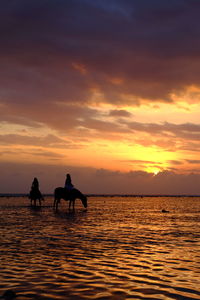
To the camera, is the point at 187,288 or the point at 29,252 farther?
the point at 29,252

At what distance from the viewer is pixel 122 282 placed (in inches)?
364

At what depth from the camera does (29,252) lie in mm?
13445

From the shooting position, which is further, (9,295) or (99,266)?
(99,266)

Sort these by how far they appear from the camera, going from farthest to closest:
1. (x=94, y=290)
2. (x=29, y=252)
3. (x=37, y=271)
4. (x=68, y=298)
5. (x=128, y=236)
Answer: (x=128, y=236) < (x=29, y=252) < (x=37, y=271) < (x=94, y=290) < (x=68, y=298)

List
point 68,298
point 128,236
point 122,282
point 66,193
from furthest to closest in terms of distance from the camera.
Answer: point 66,193, point 128,236, point 122,282, point 68,298

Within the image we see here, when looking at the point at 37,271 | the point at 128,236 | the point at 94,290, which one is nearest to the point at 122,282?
the point at 94,290

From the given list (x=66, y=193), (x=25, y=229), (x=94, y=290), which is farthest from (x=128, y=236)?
(x=66, y=193)

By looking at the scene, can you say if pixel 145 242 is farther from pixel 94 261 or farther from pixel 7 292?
pixel 7 292

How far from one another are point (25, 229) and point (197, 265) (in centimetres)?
1208

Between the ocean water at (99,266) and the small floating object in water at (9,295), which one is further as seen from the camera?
the ocean water at (99,266)

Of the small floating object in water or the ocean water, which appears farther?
the ocean water

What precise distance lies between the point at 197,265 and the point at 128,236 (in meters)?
7.27

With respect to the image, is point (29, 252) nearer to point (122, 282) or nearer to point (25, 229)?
point (122, 282)

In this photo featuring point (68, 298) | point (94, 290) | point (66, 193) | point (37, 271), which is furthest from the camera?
point (66, 193)
